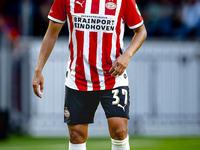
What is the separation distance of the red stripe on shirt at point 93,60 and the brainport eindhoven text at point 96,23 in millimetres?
68

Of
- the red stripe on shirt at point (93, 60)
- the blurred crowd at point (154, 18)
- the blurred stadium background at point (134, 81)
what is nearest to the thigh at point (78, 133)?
the red stripe on shirt at point (93, 60)

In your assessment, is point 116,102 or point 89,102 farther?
point 89,102

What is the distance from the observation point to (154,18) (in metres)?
9.77

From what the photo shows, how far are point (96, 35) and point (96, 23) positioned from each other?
0.37ft

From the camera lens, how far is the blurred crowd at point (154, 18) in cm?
952

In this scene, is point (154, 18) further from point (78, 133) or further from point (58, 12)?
point (78, 133)

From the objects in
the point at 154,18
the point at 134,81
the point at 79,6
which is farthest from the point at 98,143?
the point at 79,6

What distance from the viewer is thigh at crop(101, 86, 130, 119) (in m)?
4.19

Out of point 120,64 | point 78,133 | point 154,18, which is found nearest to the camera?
point 120,64

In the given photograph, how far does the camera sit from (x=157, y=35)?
31.7 ft

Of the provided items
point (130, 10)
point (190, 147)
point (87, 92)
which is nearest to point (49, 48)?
point (87, 92)

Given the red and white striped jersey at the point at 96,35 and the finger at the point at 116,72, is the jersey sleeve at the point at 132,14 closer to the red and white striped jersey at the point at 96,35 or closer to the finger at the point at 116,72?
the red and white striped jersey at the point at 96,35

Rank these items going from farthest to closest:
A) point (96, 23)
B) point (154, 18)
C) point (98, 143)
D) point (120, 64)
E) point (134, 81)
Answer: point (154, 18) → point (134, 81) → point (98, 143) → point (96, 23) → point (120, 64)

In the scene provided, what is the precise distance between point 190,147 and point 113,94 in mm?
3631
